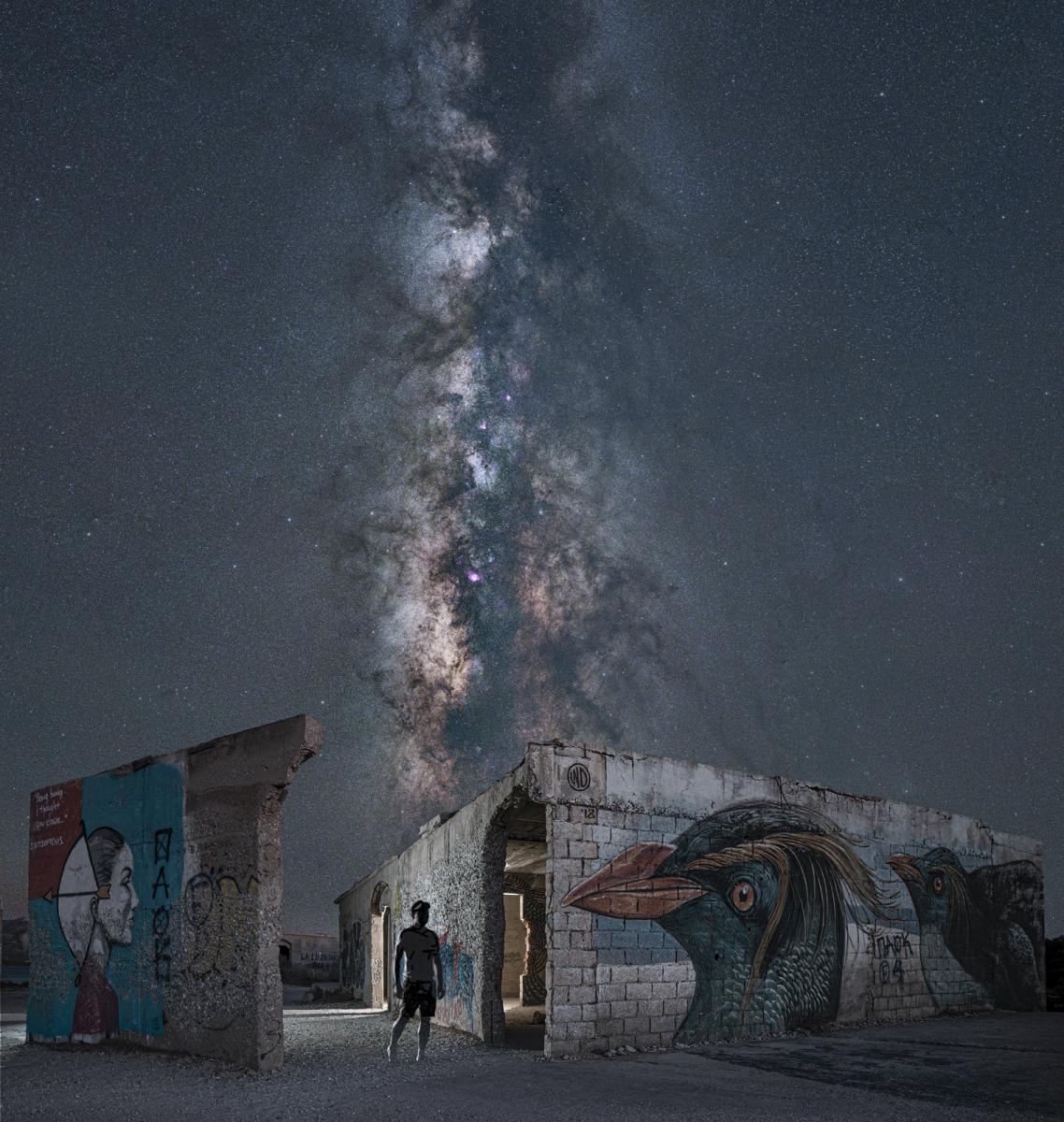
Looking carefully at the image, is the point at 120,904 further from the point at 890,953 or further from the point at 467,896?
the point at 890,953

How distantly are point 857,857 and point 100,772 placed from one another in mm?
11296

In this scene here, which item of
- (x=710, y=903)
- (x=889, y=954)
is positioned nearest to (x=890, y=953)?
(x=889, y=954)

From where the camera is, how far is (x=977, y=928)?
59.6 ft

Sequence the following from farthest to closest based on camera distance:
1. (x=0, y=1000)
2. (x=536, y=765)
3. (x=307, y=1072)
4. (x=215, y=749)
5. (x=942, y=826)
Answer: (x=0, y=1000)
(x=942, y=826)
(x=536, y=765)
(x=215, y=749)
(x=307, y=1072)

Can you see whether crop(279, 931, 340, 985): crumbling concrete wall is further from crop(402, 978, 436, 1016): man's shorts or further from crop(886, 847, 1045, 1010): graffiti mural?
crop(402, 978, 436, 1016): man's shorts

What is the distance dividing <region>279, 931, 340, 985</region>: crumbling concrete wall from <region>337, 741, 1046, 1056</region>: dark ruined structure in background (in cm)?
2189

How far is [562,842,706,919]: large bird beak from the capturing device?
38.1ft

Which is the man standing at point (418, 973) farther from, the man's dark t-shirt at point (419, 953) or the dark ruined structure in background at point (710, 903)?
the dark ruined structure in background at point (710, 903)

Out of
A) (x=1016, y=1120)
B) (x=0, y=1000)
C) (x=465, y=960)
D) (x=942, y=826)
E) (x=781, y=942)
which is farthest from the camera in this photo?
(x=0, y=1000)

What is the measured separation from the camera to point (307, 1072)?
9484mm

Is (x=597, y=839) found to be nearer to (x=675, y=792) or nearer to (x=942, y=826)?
(x=675, y=792)

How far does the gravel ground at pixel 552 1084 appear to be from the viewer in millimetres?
7555

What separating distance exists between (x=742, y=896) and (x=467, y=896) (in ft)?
13.8

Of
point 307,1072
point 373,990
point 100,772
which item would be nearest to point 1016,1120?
point 307,1072
